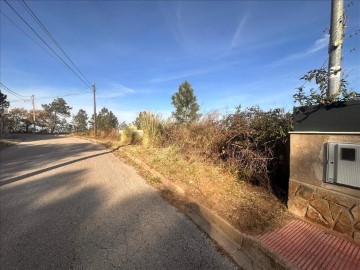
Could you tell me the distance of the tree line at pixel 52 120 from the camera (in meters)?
39.6

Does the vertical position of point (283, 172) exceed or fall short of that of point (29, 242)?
it exceeds it

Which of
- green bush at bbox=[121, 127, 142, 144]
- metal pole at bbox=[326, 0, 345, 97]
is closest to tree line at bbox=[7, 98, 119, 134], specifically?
green bush at bbox=[121, 127, 142, 144]

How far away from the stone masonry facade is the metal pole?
1.46 metres

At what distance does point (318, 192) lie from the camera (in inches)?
119

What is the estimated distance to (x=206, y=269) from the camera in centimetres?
236

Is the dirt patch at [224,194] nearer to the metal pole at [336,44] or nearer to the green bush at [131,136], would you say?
the metal pole at [336,44]

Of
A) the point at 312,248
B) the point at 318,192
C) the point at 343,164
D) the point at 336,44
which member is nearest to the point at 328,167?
the point at 343,164

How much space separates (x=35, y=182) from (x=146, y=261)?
4358mm

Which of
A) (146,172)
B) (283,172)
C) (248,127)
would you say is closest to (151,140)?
(146,172)

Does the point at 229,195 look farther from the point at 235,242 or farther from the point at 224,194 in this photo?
the point at 235,242

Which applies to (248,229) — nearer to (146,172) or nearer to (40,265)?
(40,265)

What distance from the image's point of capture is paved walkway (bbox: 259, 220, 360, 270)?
7.44 ft

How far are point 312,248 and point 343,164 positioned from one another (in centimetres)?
113

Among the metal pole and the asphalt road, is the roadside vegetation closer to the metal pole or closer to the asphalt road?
the asphalt road
